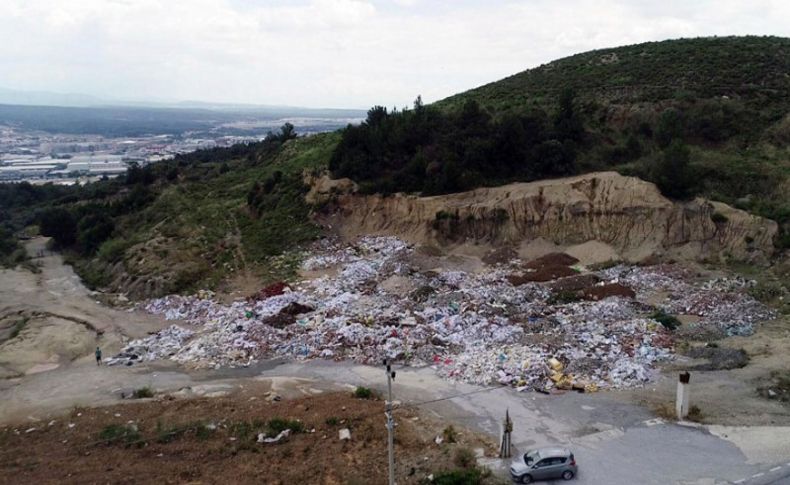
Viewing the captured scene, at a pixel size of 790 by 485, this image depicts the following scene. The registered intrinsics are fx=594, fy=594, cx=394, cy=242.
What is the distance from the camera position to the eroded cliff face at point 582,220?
28562 millimetres

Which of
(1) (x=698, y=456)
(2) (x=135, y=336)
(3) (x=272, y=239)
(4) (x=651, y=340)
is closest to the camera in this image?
(1) (x=698, y=456)

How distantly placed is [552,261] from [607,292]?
456 centimetres

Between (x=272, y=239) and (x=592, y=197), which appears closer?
(x=592, y=197)

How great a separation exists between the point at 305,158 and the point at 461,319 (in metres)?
26.5

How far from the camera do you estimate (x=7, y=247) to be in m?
41.9

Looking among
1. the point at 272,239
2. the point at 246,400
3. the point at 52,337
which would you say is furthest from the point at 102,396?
the point at 272,239

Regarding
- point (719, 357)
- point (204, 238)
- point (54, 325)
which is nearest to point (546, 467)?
point (719, 357)

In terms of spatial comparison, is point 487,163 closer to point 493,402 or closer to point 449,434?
point 493,402

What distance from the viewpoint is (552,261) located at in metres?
28.9

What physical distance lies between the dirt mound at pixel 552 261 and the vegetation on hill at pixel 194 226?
12365mm

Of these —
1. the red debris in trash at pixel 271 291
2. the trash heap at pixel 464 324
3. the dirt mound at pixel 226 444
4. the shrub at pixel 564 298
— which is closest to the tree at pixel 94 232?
the trash heap at pixel 464 324

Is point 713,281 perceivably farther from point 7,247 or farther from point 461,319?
point 7,247

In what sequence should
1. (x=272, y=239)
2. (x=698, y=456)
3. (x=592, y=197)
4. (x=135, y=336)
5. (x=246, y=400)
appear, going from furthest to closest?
(x=272, y=239), (x=592, y=197), (x=135, y=336), (x=246, y=400), (x=698, y=456)

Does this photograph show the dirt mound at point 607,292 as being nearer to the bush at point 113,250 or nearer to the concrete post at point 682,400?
the concrete post at point 682,400
